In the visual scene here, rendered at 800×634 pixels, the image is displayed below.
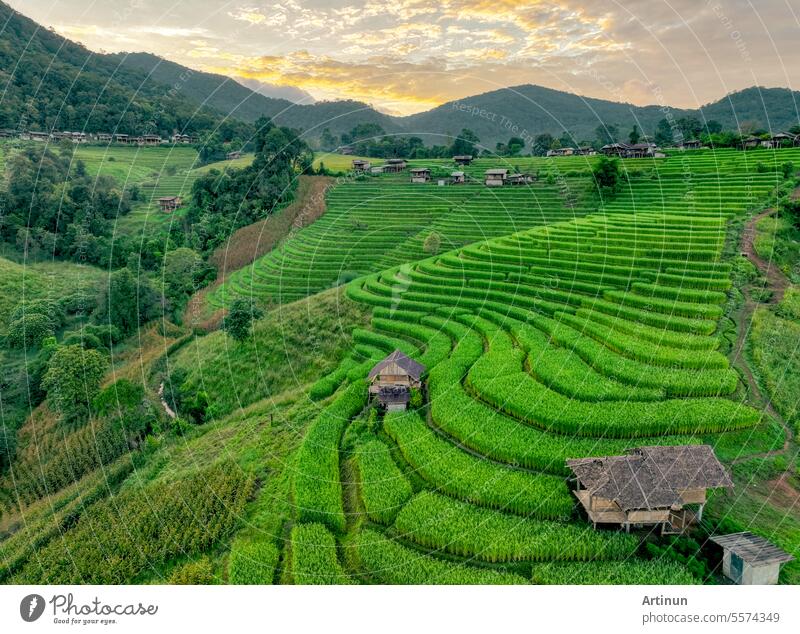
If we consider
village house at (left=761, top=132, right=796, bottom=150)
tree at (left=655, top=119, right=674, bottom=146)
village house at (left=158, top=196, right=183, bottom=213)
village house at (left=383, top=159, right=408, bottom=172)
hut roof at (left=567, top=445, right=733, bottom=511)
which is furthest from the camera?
tree at (left=655, top=119, right=674, bottom=146)

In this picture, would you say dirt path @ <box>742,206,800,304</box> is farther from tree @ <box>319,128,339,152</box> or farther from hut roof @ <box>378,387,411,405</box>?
tree @ <box>319,128,339,152</box>

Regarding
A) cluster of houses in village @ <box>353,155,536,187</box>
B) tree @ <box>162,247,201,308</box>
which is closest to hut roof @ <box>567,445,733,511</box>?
tree @ <box>162,247,201,308</box>

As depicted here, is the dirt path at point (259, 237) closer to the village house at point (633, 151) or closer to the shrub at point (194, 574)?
the shrub at point (194, 574)

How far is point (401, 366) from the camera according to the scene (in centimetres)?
1995

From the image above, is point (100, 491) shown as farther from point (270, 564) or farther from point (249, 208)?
point (249, 208)

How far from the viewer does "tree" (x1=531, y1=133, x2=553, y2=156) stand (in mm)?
63562

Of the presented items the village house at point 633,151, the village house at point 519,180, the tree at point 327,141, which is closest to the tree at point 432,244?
the village house at point 519,180

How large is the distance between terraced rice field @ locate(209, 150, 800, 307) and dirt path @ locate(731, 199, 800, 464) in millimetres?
4188

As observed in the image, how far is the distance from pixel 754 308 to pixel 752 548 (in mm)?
14033

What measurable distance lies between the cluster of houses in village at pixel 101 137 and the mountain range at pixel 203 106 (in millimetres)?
1189

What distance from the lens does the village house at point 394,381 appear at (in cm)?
1964

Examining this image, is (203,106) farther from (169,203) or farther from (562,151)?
(562,151)

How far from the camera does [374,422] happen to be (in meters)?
Result: 19.2

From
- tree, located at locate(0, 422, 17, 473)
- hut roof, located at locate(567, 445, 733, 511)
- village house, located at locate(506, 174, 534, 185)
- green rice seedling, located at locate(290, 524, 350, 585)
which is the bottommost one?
tree, located at locate(0, 422, 17, 473)
